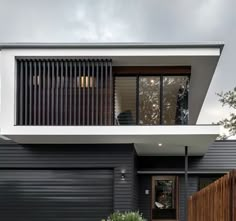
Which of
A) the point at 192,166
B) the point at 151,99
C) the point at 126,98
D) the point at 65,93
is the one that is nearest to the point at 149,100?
the point at 151,99

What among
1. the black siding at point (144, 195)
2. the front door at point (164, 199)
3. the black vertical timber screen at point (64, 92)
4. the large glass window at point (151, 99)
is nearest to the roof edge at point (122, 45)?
the black vertical timber screen at point (64, 92)

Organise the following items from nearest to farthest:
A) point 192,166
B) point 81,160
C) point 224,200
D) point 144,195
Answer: point 224,200 < point 81,160 < point 192,166 < point 144,195

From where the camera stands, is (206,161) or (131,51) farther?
(206,161)

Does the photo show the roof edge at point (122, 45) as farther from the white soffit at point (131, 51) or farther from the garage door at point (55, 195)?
the garage door at point (55, 195)

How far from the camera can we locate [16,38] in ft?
56.9

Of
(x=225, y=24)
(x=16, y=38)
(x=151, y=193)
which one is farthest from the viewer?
(x=225, y=24)

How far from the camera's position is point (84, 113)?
11.8 metres

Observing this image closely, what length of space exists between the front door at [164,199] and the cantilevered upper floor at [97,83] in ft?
19.3

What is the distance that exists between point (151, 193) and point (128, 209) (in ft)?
14.7

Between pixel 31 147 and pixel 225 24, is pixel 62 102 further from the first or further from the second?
pixel 225 24

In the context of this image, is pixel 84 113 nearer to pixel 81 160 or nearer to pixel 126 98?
pixel 81 160

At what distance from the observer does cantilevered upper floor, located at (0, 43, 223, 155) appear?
11.5 meters

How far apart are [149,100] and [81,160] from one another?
236 centimetres

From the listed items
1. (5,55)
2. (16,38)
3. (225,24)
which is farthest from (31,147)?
(225,24)
